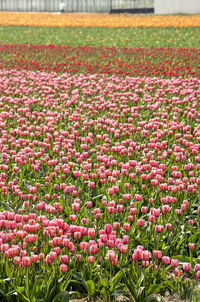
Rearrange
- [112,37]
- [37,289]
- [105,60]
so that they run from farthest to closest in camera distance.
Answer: [112,37] → [105,60] → [37,289]

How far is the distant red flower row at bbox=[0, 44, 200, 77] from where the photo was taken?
1316cm

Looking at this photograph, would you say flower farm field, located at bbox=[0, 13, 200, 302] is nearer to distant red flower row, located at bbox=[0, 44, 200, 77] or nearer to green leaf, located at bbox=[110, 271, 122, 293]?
green leaf, located at bbox=[110, 271, 122, 293]

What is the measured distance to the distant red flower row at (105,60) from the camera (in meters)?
13.2

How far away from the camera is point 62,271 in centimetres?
335

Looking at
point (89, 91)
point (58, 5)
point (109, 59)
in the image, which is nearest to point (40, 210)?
point (89, 91)

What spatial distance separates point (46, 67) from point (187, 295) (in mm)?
11456

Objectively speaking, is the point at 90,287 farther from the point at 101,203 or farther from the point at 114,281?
the point at 101,203

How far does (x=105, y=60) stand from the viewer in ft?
50.1

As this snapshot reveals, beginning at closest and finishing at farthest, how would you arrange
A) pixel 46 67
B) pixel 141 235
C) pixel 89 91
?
pixel 141 235
pixel 89 91
pixel 46 67

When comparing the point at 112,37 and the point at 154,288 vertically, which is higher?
the point at 112,37

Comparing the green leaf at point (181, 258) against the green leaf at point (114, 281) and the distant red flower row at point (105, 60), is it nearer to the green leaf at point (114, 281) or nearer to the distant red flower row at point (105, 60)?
the green leaf at point (114, 281)

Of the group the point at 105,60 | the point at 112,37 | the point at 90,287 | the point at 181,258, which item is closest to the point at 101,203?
the point at 181,258

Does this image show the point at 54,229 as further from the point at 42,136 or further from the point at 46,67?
the point at 46,67

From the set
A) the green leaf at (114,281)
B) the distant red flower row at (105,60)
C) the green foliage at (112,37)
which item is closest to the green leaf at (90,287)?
the green leaf at (114,281)
